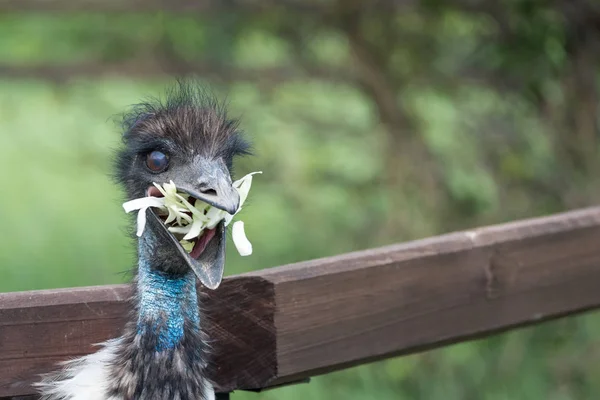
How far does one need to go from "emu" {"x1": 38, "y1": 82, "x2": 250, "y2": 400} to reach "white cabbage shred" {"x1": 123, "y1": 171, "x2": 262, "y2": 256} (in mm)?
22

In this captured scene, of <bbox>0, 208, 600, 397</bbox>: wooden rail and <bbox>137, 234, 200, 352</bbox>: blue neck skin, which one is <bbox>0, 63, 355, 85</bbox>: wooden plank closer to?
<bbox>0, 208, 600, 397</bbox>: wooden rail

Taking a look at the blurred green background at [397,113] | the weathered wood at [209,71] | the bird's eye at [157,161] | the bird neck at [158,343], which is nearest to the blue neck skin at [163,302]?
the bird neck at [158,343]

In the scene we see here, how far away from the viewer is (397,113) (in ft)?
23.4

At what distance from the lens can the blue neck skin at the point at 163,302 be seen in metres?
2.53

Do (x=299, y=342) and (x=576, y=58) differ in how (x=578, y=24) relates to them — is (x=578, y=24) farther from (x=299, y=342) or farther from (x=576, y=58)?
(x=299, y=342)

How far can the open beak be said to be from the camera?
2.40 metres

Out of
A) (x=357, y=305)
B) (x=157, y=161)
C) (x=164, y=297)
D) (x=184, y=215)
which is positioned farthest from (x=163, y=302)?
(x=357, y=305)

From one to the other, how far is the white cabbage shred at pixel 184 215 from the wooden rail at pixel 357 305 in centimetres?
23

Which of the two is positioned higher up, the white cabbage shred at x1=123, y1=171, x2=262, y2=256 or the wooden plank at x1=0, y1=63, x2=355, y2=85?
the wooden plank at x1=0, y1=63, x2=355, y2=85

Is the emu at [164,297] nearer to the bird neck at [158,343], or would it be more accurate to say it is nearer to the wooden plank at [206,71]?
the bird neck at [158,343]

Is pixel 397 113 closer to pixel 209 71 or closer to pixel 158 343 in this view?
pixel 209 71

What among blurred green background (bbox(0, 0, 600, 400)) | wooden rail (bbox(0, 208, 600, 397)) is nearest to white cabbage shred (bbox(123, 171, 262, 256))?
wooden rail (bbox(0, 208, 600, 397))

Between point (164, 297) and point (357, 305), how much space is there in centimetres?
71

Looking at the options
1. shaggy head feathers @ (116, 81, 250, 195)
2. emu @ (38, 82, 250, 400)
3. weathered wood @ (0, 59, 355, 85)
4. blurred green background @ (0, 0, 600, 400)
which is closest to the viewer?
emu @ (38, 82, 250, 400)
